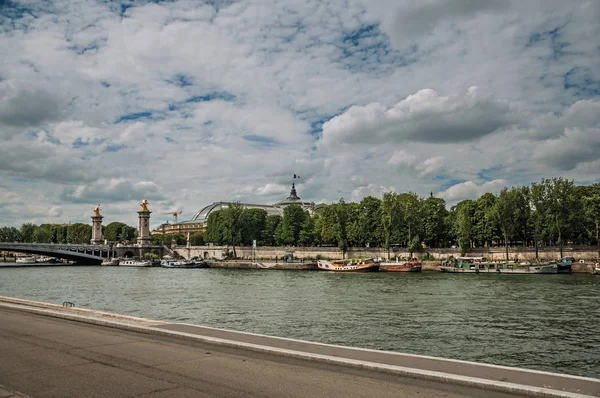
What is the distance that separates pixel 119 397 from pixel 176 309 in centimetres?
2727

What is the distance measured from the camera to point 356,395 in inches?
369

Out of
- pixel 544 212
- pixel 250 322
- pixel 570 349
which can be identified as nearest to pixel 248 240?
pixel 544 212

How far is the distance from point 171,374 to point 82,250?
473 feet

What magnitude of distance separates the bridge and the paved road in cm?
11576

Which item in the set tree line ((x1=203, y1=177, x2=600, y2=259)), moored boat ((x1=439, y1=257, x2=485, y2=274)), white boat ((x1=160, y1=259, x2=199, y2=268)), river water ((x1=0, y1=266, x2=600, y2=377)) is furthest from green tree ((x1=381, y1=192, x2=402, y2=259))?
river water ((x1=0, y1=266, x2=600, y2=377))

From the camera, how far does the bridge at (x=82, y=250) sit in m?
117

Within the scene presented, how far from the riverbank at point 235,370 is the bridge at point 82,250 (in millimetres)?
115349

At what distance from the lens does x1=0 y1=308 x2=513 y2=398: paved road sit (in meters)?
9.61

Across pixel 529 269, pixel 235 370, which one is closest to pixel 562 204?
pixel 529 269

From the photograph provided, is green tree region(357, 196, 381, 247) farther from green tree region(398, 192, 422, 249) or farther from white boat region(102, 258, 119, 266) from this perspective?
white boat region(102, 258, 119, 266)

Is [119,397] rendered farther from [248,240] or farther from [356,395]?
[248,240]

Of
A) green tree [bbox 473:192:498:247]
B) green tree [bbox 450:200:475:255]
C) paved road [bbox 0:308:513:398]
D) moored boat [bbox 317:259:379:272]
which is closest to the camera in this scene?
paved road [bbox 0:308:513:398]

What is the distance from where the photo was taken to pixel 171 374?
35.8 ft

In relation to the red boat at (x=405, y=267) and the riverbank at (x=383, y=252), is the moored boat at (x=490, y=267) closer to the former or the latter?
the red boat at (x=405, y=267)
